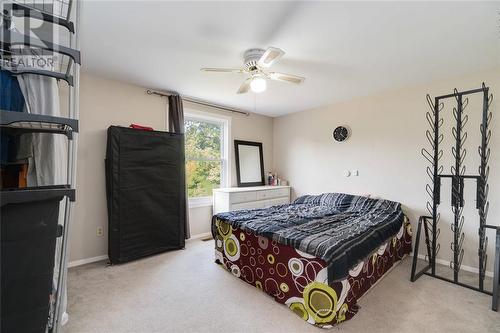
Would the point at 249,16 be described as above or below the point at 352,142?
above

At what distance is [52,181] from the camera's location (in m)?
1.21

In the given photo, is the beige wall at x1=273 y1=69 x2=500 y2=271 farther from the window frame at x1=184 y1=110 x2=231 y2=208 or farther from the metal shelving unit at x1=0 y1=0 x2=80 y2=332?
the metal shelving unit at x1=0 y1=0 x2=80 y2=332

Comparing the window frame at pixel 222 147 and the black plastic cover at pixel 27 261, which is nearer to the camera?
A: the black plastic cover at pixel 27 261

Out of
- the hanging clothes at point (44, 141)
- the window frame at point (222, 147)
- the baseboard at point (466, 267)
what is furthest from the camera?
the window frame at point (222, 147)

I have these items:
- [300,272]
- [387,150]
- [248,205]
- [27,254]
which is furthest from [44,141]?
[387,150]

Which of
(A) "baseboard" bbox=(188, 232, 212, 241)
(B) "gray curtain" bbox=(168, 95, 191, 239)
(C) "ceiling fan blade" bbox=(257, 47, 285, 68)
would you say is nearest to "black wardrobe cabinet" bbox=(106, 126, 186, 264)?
(B) "gray curtain" bbox=(168, 95, 191, 239)

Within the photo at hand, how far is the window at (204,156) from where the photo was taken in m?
3.96

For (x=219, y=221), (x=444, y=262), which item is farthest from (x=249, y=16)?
(x=444, y=262)

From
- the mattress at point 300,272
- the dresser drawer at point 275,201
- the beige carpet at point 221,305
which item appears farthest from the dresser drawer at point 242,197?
the beige carpet at point 221,305

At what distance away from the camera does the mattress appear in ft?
5.92

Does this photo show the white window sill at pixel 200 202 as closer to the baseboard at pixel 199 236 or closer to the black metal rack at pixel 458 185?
the baseboard at pixel 199 236

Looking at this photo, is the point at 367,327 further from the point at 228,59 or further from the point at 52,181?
the point at 228,59

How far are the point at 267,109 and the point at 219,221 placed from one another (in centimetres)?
250

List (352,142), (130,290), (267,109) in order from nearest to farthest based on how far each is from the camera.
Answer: (130,290) < (352,142) < (267,109)
